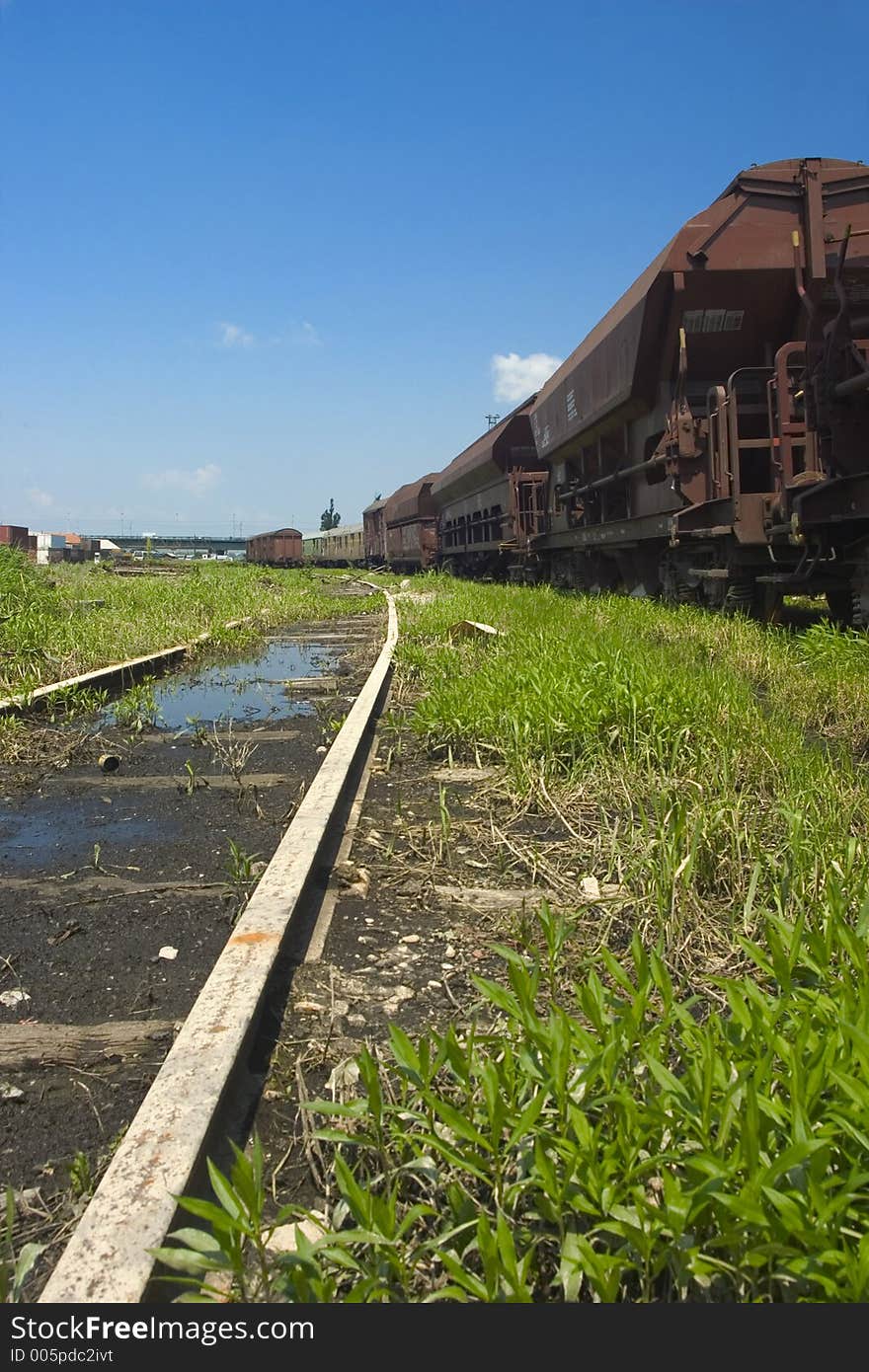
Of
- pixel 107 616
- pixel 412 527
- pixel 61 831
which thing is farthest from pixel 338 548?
pixel 61 831

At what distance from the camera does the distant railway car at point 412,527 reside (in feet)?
101

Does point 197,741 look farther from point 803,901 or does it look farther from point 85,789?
point 803,901

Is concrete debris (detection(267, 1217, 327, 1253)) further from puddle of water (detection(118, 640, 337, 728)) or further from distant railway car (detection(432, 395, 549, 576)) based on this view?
distant railway car (detection(432, 395, 549, 576))

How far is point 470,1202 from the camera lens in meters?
1.38

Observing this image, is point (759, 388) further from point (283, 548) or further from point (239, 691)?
point (283, 548)

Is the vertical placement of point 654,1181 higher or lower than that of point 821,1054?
lower

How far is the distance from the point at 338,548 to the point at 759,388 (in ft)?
157

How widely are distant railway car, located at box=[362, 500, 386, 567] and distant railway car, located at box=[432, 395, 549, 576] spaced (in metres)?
13.7

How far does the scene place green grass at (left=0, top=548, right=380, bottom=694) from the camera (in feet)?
25.2

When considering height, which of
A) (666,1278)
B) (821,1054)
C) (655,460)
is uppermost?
(655,460)

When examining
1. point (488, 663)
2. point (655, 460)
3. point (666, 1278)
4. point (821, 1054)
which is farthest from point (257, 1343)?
point (655, 460)

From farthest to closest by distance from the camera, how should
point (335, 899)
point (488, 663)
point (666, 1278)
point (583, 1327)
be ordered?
point (488, 663)
point (335, 899)
point (666, 1278)
point (583, 1327)

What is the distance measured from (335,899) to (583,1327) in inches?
71.2

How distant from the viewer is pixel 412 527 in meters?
32.9
